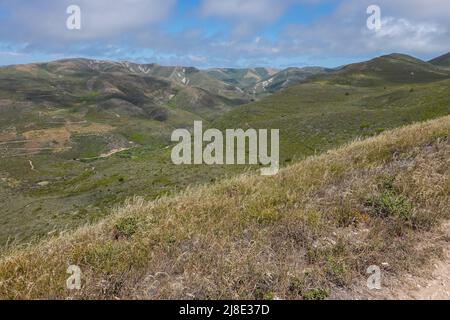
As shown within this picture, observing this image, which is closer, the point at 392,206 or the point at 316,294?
the point at 316,294

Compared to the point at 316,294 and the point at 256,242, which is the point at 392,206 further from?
the point at 316,294

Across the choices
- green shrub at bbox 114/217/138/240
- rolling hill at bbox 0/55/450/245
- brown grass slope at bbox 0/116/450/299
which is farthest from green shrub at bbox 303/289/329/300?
rolling hill at bbox 0/55/450/245

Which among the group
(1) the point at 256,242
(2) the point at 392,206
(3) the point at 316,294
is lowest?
(3) the point at 316,294

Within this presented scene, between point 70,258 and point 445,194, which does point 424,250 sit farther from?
point 70,258

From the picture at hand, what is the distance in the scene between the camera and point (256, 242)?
731 cm

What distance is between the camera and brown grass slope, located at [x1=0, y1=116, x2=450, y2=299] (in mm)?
6215

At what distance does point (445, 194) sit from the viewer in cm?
891

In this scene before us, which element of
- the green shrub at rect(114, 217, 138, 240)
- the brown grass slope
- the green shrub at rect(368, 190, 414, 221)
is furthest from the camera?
the green shrub at rect(368, 190, 414, 221)

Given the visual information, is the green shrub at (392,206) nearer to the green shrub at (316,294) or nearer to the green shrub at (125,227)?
the green shrub at (316,294)

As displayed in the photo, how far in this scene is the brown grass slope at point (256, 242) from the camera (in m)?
6.21

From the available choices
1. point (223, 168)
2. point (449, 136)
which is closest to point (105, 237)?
point (449, 136)

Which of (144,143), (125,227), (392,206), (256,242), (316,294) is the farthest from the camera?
(144,143)

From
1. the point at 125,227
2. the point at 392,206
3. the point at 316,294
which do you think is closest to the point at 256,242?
the point at 316,294

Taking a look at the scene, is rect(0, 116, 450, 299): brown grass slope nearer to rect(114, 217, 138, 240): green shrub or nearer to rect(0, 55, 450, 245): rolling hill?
rect(114, 217, 138, 240): green shrub
